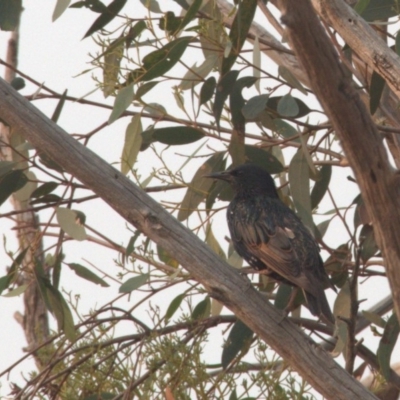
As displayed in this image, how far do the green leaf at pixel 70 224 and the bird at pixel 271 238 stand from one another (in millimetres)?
781

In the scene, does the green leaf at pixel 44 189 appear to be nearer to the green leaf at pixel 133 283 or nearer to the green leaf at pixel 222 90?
the green leaf at pixel 133 283

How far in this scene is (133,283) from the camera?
4402 mm

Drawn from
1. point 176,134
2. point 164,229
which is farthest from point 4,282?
point 164,229

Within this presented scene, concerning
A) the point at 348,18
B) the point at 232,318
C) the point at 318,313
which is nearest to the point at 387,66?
the point at 348,18

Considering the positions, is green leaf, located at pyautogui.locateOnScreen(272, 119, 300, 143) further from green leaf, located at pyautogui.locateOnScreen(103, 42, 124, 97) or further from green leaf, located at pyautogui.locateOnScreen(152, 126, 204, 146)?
green leaf, located at pyautogui.locateOnScreen(103, 42, 124, 97)

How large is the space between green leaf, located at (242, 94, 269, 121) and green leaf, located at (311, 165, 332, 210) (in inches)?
25.3

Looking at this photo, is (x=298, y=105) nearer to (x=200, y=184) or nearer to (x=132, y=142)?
(x=200, y=184)

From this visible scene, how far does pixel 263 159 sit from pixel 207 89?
0.52 m

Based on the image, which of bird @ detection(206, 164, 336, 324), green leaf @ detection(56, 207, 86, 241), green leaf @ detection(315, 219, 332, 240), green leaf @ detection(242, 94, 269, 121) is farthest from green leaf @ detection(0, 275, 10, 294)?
green leaf @ detection(315, 219, 332, 240)

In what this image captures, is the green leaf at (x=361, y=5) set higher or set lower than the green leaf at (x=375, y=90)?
higher

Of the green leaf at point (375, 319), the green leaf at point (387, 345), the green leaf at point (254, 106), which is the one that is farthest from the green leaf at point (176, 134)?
the green leaf at point (387, 345)

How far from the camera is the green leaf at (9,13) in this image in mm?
4113

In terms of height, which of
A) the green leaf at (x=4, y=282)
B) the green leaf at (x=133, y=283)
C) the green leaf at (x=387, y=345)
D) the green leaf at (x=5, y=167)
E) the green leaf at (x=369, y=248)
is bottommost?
the green leaf at (x=387, y=345)

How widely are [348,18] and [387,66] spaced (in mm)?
311
